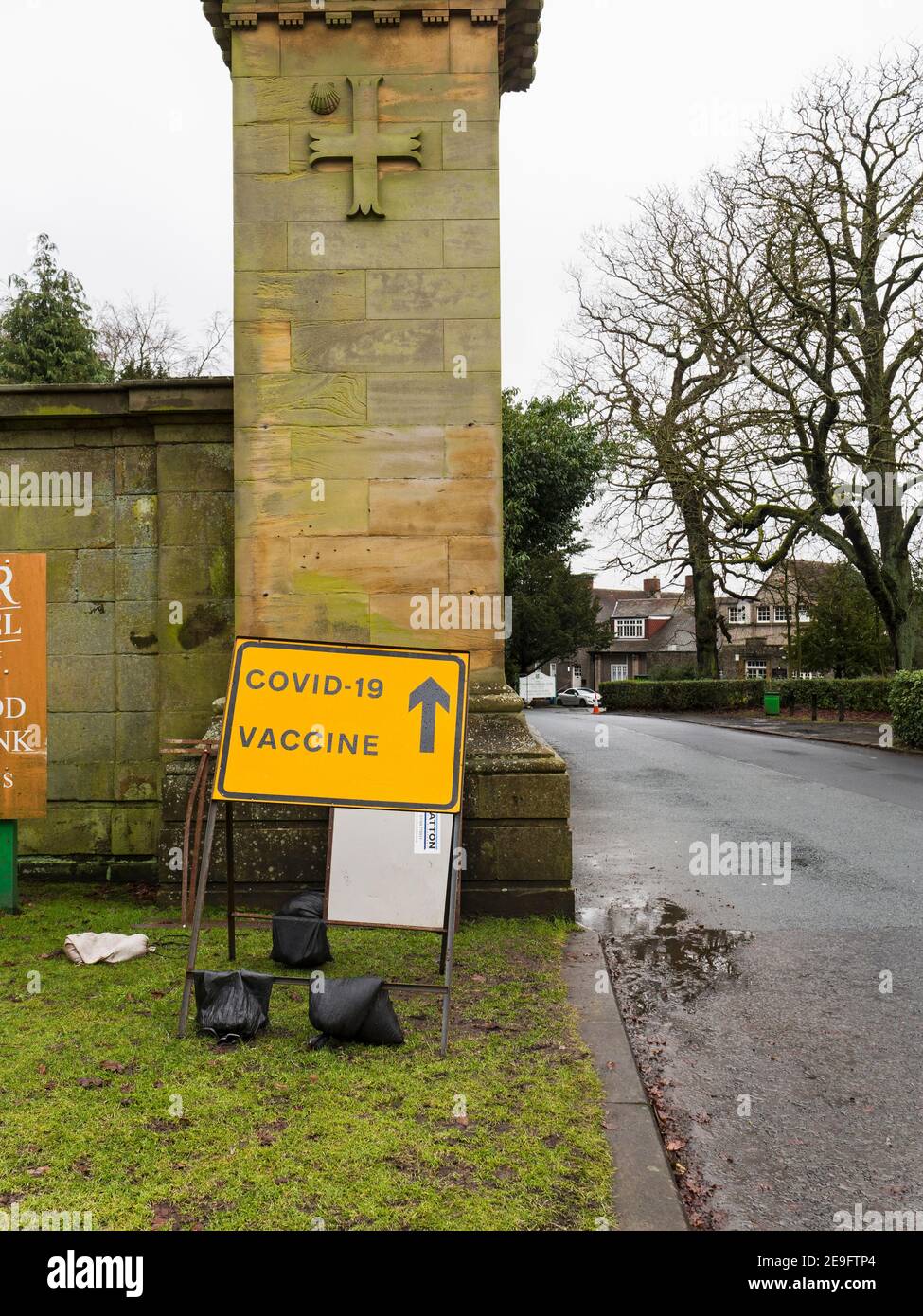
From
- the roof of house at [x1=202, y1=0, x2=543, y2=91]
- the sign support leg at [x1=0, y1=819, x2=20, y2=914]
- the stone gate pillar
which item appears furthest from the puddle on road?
the roof of house at [x1=202, y1=0, x2=543, y2=91]

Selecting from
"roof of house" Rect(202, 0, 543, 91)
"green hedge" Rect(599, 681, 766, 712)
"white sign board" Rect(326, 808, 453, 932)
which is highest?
"roof of house" Rect(202, 0, 543, 91)

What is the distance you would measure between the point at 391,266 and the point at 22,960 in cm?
494

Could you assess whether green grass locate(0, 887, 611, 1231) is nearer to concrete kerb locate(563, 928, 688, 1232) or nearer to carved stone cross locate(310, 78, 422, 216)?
concrete kerb locate(563, 928, 688, 1232)

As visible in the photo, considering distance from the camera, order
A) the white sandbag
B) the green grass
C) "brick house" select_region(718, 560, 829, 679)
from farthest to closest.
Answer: "brick house" select_region(718, 560, 829, 679)
the white sandbag
the green grass

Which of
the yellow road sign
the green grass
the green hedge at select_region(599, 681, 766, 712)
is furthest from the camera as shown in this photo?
the green hedge at select_region(599, 681, 766, 712)

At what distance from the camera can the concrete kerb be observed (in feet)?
9.60

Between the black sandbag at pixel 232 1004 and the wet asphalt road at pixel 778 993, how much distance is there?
1.70 m

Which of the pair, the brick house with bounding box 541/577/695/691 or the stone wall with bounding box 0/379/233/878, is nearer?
the stone wall with bounding box 0/379/233/878

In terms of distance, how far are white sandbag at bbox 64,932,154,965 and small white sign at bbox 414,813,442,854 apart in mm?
1639

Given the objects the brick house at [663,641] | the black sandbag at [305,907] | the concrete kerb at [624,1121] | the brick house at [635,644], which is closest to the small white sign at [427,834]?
the black sandbag at [305,907]

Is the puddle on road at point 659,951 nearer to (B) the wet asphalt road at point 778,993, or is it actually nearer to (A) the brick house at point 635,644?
(B) the wet asphalt road at point 778,993

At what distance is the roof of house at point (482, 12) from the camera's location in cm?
673

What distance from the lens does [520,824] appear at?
633 centimetres

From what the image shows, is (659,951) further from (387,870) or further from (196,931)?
(196,931)
